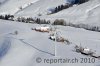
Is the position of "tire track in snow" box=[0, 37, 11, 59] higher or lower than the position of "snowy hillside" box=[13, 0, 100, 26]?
lower

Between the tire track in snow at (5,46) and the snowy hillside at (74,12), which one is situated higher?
the snowy hillside at (74,12)

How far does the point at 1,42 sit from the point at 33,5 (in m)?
85.1

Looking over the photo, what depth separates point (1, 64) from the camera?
60.9ft

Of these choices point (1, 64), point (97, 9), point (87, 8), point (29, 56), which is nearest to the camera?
point (1, 64)

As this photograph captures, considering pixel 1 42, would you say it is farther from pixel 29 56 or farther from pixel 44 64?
pixel 44 64

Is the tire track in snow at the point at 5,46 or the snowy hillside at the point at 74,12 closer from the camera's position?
the tire track in snow at the point at 5,46

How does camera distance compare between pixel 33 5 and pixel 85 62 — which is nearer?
pixel 85 62

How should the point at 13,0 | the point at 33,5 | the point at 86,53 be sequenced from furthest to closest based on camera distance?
1. the point at 13,0
2. the point at 33,5
3. the point at 86,53

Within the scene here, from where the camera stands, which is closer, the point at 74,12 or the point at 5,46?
the point at 5,46

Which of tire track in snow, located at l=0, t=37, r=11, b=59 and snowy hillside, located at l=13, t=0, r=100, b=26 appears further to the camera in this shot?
snowy hillside, located at l=13, t=0, r=100, b=26

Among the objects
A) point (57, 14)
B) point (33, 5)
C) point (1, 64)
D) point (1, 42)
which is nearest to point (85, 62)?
point (1, 64)

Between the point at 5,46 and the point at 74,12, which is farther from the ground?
the point at 74,12

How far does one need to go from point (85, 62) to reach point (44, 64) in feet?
7.69

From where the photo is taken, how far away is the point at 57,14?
93250 millimetres
